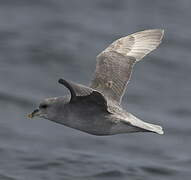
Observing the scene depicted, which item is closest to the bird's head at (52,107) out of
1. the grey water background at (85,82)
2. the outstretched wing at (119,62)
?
the outstretched wing at (119,62)

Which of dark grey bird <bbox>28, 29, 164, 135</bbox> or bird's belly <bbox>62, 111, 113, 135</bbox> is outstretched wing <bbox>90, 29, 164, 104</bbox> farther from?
bird's belly <bbox>62, 111, 113, 135</bbox>

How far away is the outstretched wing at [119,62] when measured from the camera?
1209 cm

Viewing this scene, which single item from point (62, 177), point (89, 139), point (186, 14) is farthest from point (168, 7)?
point (62, 177)

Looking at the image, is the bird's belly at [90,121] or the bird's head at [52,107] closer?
the bird's belly at [90,121]

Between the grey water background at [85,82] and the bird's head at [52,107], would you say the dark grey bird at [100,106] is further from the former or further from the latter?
the grey water background at [85,82]

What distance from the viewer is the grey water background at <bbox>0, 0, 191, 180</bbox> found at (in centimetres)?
1473

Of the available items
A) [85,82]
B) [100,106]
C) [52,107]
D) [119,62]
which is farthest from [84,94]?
[85,82]

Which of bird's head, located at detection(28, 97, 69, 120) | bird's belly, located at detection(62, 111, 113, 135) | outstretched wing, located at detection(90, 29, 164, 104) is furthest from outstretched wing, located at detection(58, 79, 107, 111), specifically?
outstretched wing, located at detection(90, 29, 164, 104)

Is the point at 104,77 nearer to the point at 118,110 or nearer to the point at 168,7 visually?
the point at 118,110

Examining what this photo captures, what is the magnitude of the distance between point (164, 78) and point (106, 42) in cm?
191

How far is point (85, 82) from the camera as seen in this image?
57.7ft

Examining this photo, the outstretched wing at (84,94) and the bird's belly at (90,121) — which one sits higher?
the outstretched wing at (84,94)

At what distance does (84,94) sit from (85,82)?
7573 mm

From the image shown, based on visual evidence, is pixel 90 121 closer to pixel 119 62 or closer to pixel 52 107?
pixel 52 107
